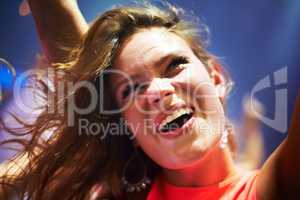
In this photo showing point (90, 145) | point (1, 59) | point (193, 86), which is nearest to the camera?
point (193, 86)

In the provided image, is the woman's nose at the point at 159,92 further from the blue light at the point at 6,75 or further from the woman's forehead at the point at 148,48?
the blue light at the point at 6,75

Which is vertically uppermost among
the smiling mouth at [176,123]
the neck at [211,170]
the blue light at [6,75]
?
the blue light at [6,75]

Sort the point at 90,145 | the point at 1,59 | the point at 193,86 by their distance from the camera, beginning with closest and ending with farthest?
the point at 193,86
the point at 90,145
the point at 1,59

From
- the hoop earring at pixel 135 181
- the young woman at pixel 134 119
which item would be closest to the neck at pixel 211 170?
the young woman at pixel 134 119

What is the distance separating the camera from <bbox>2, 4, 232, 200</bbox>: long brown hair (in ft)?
2.83

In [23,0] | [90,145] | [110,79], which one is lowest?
[90,145]

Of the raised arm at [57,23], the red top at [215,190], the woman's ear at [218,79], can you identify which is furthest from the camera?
the raised arm at [57,23]

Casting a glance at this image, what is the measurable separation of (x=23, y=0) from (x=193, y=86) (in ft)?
1.71

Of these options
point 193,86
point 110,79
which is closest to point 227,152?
point 193,86

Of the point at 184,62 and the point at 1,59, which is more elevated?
the point at 1,59

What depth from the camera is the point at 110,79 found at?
85 centimetres

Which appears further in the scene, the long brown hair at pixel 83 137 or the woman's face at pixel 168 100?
the long brown hair at pixel 83 137

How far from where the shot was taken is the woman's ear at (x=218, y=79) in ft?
2.76

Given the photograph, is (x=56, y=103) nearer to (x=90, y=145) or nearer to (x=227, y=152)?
(x=90, y=145)
